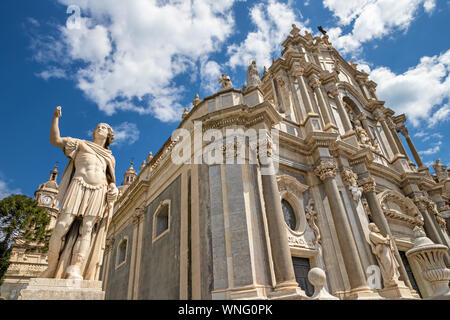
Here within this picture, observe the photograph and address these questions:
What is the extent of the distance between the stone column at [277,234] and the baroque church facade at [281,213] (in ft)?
0.12

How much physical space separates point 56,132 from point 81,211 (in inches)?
73.3

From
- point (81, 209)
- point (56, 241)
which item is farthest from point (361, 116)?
point (56, 241)

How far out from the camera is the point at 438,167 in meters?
22.2

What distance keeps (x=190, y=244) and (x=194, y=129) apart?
4.55 metres

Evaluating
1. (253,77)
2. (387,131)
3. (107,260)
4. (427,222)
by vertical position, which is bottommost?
(427,222)

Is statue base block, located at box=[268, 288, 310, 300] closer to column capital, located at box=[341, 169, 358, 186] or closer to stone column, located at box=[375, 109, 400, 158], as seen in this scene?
column capital, located at box=[341, 169, 358, 186]

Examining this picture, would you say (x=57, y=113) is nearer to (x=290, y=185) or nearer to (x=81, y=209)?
(x=81, y=209)

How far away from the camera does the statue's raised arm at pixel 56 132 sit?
18.7 ft

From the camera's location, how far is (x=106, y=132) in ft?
21.2

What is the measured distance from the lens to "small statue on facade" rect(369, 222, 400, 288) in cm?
1021

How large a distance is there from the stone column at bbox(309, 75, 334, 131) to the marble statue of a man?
11.7 m

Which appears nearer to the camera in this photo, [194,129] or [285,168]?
[194,129]
